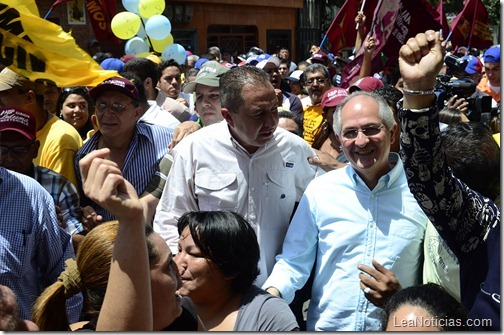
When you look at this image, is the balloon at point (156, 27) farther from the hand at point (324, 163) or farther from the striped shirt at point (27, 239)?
the striped shirt at point (27, 239)

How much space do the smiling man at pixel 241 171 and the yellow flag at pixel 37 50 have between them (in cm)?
67

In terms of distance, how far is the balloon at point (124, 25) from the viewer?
1024 cm

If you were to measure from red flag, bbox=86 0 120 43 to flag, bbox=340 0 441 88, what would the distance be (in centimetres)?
423

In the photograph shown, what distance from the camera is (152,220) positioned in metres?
4.11

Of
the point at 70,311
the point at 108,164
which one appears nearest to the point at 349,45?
the point at 70,311

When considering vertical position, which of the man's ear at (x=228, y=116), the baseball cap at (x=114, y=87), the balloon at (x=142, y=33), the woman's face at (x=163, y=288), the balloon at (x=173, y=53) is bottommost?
the woman's face at (x=163, y=288)

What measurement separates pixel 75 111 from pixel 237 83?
2.47m

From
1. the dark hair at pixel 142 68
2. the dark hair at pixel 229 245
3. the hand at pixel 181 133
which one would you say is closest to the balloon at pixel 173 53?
the dark hair at pixel 142 68

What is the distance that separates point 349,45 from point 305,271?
5.92 meters

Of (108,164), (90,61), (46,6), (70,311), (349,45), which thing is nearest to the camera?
(108,164)

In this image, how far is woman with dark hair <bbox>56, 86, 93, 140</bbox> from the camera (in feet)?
19.1

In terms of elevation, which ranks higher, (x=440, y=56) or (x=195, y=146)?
(x=440, y=56)

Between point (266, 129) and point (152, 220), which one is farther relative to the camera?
point (152, 220)

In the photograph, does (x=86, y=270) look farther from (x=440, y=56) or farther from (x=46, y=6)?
(x=46, y=6)
